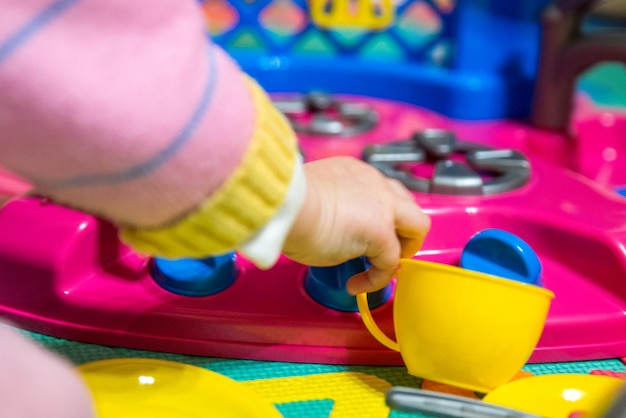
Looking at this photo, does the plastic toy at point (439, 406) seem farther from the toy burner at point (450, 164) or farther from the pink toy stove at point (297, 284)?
the toy burner at point (450, 164)

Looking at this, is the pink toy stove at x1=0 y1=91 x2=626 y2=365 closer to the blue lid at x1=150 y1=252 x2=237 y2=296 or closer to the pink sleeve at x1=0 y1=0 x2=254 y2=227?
the blue lid at x1=150 y1=252 x2=237 y2=296

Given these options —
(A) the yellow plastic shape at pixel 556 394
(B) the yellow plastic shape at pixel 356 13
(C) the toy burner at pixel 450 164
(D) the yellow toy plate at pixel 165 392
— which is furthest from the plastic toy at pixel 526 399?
(B) the yellow plastic shape at pixel 356 13

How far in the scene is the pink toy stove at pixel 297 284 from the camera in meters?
0.49

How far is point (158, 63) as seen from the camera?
1.00 ft

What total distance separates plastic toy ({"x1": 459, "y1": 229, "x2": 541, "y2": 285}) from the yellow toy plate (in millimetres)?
178

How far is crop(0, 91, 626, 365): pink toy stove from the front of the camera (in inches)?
19.3

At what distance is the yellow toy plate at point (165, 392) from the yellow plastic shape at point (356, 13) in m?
0.63

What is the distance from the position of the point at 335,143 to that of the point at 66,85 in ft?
1.64

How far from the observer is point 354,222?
40 cm

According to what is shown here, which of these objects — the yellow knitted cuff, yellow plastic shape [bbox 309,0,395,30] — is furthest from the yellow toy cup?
yellow plastic shape [bbox 309,0,395,30]

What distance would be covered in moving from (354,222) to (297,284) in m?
0.15

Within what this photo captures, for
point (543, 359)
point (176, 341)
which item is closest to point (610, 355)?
point (543, 359)

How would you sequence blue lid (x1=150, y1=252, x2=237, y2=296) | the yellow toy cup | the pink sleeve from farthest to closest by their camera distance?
1. blue lid (x1=150, y1=252, x2=237, y2=296)
2. the yellow toy cup
3. the pink sleeve

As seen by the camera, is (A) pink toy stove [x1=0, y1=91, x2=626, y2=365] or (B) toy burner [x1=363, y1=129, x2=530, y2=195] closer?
(A) pink toy stove [x1=0, y1=91, x2=626, y2=365]
